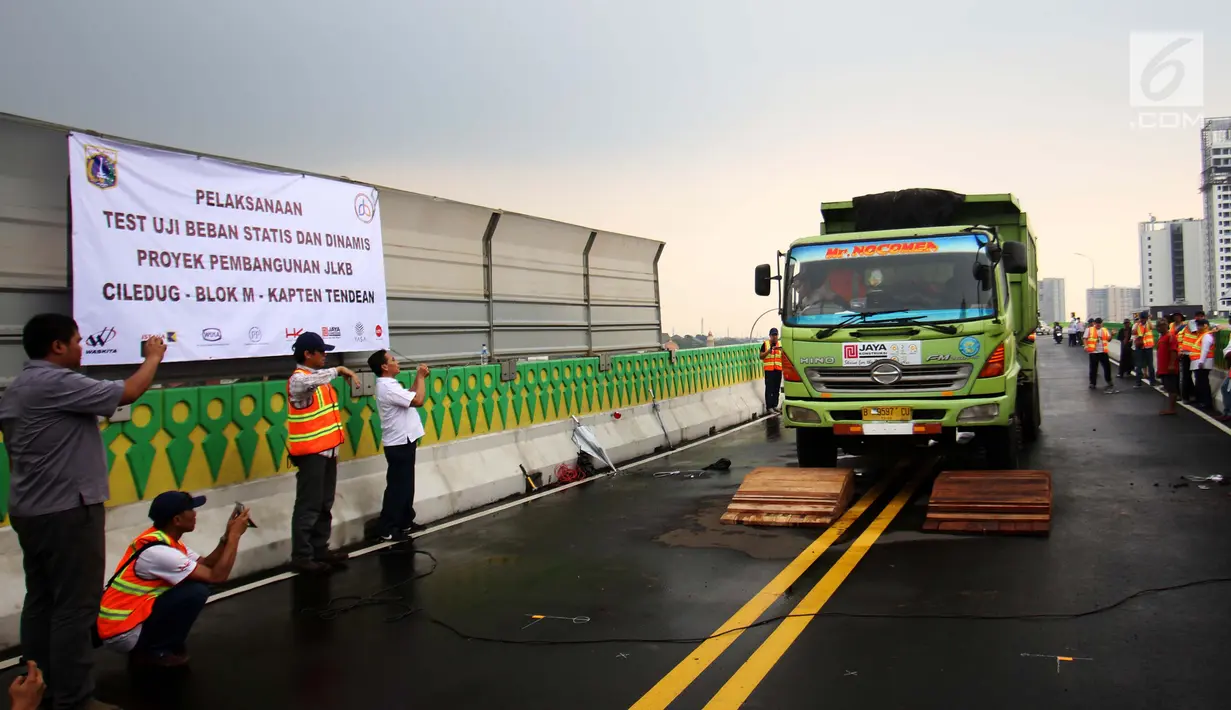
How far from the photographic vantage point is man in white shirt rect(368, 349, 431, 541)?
8442 millimetres

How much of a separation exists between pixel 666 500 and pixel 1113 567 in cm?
472

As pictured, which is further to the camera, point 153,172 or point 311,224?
point 311,224

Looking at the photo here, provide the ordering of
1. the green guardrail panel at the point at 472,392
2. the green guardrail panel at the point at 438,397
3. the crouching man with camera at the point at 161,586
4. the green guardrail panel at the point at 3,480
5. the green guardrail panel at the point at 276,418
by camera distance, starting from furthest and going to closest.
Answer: the green guardrail panel at the point at 472,392 < the green guardrail panel at the point at 438,397 < the green guardrail panel at the point at 276,418 < the green guardrail panel at the point at 3,480 < the crouching man with camera at the point at 161,586

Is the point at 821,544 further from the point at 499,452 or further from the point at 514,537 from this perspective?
the point at 499,452

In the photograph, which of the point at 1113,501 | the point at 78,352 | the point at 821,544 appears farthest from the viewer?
the point at 1113,501

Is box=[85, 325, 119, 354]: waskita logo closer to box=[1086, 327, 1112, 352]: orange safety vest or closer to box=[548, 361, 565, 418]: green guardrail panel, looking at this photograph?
box=[548, 361, 565, 418]: green guardrail panel

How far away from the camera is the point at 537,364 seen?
39.2 feet

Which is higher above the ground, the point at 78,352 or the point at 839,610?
the point at 78,352

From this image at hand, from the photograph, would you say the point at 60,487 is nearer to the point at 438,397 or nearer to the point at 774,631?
the point at 774,631

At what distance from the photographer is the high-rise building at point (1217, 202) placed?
163 m

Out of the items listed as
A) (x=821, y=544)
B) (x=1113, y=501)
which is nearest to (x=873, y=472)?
(x=1113, y=501)

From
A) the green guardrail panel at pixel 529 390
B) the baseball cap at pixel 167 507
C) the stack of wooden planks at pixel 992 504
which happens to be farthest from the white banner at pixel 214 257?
the stack of wooden planks at pixel 992 504

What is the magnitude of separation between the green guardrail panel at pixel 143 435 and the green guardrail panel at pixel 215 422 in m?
0.42

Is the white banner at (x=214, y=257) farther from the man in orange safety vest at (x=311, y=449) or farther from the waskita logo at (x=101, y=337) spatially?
the man in orange safety vest at (x=311, y=449)
